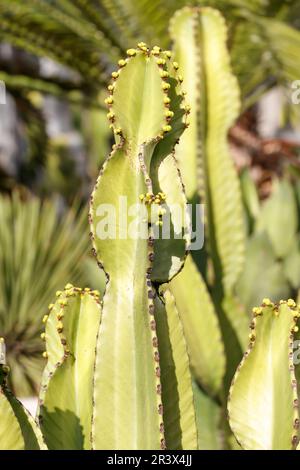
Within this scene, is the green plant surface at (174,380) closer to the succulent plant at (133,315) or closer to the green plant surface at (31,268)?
the succulent plant at (133,315)

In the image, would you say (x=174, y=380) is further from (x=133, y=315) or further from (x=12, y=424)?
(x=12, y=424)

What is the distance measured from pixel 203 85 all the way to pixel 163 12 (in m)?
1.80

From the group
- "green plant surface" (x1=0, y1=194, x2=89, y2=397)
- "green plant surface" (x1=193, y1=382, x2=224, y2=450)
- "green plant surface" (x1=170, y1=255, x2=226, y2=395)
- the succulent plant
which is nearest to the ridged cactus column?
the succulent plant

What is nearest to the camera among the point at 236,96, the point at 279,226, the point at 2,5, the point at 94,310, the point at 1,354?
the point at 1,354

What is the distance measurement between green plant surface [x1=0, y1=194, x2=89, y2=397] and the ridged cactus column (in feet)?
6.55

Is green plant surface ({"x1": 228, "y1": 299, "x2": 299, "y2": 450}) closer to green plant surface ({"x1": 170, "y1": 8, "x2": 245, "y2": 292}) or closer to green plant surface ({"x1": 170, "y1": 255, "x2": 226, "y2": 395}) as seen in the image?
green plant surface ({"x1": 170, "y1": 255, "x2": 226, "y2": 395})

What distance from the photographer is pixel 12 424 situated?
1.23m

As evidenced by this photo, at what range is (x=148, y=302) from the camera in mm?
1302

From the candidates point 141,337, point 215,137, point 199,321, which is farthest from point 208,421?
point 141,337

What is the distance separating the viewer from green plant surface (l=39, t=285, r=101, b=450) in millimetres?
1384

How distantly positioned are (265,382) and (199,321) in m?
0.69

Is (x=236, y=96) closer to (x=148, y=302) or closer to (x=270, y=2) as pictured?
(x=148, y=302)

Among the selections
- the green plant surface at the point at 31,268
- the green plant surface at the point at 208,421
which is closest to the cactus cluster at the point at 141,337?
the green plant surface at the point at 208,421
